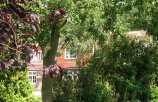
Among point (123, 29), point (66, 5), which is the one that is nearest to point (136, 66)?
point (123, 29)

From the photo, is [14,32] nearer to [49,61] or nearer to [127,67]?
[49,61]

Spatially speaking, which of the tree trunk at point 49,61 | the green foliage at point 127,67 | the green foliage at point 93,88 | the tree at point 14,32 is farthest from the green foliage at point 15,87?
the tree at point 14,32

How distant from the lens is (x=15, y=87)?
12.6 metres

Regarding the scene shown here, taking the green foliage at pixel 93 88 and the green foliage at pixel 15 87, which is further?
the green foliage at pixel 93 88

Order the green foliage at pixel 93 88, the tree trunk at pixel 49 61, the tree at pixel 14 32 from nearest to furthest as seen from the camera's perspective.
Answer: the tree at pixel 14 32 → the green foliage at pixel 93 88 → the tree trunk at pixel 49 61

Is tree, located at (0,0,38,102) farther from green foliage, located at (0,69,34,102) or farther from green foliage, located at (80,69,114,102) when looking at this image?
green foliage, located at (80,69,114,102)

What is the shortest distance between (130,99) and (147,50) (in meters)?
1.70

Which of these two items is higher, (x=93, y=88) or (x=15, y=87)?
(x=15, y=87)

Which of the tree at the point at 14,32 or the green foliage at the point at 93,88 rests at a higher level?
the tree at the point at 14,32

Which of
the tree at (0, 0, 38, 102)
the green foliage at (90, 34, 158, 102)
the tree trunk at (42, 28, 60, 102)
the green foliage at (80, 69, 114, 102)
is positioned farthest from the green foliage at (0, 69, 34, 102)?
the tree at (0, 0, 38, 102)

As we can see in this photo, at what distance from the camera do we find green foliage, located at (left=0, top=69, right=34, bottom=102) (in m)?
12.5

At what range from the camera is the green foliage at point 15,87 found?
12.5 meters

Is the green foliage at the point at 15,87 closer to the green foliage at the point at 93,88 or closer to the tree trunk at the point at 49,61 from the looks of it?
the tree trunk at the point at 49,61

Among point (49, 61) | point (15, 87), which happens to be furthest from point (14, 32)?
point (49, 61)
